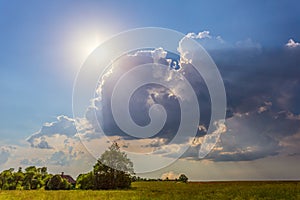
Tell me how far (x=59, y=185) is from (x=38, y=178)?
451 inches

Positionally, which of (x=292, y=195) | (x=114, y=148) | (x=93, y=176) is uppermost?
(x=114, y=148)

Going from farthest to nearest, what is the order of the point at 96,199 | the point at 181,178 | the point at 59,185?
the point at 181,178, the point at 59,185, the point at 96,199

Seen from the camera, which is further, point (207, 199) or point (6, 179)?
point (6, 179)

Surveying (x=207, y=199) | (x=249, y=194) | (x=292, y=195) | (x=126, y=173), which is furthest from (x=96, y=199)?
(x=126, y=173)

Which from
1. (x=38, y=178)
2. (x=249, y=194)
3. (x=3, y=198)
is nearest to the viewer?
(x=249, y=194)

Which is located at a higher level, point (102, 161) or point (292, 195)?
point (102, 161)

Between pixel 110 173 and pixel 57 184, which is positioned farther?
pixel 57 184

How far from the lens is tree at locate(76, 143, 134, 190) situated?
5206 centimetres

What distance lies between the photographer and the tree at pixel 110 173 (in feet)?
171

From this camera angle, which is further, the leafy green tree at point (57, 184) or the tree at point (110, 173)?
the leafy green tree at point (57, 184)

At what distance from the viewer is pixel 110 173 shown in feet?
174

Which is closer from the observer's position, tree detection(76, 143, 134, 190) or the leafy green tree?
tree detection(76, 143, 134, 190)

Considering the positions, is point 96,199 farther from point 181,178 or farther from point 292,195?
point 181,178

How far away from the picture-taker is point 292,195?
2564 cm
